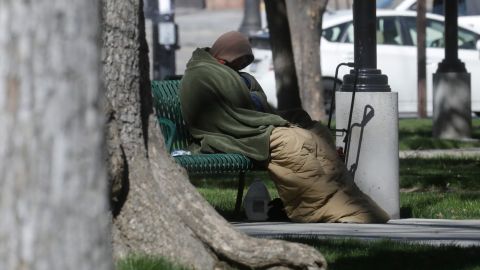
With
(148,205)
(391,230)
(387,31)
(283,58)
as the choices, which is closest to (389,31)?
(387,31)

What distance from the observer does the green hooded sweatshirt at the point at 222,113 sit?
7738mm

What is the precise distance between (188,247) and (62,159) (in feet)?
8.46

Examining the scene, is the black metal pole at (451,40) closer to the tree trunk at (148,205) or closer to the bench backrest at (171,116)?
the bench backrest at (171,116)

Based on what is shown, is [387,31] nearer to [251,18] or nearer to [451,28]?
[451,28]

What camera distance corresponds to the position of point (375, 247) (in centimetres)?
640

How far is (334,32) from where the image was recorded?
18594 mm

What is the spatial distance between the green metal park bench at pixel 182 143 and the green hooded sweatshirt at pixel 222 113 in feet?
0.41

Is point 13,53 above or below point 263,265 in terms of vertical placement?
above

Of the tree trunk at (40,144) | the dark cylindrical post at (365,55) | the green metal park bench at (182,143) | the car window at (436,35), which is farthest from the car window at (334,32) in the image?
the tree trunk at (40,144)

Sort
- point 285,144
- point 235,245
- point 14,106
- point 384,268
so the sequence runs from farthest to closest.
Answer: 1. point 285,144
2. point 384,268
3. point 235,245
4. point 14,106

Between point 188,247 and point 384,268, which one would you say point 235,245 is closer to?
point 188,247


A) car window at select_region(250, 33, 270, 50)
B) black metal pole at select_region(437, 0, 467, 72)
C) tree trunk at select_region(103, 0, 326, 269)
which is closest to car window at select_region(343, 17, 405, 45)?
car window at select_region(250, 33, 270, 50)

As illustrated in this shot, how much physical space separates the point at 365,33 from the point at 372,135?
24.3 inches

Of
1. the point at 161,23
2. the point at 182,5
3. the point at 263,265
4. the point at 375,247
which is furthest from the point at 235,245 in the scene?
the point at 182,5
